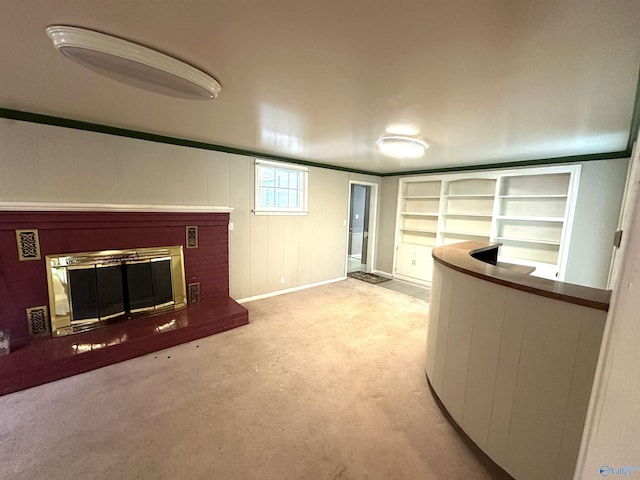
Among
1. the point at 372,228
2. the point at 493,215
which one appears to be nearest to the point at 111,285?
the point at 372,228

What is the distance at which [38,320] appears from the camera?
263 cm

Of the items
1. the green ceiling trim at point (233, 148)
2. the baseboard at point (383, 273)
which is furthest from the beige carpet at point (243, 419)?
the baseboard at point (383, 273)

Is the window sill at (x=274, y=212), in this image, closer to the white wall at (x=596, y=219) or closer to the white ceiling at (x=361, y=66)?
the white ceiling at (x=361, y=66)

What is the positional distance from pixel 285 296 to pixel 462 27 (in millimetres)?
4011

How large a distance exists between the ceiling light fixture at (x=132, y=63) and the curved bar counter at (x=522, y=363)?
207 centimetres

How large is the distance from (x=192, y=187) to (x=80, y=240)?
1.28 metres

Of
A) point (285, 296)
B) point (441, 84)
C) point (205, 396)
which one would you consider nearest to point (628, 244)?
point (441, 84)

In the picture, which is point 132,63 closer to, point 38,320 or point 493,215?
point 38,320

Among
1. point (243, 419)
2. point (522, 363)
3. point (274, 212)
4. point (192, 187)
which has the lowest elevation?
point (243, 419)

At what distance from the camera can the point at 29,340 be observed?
2557mm

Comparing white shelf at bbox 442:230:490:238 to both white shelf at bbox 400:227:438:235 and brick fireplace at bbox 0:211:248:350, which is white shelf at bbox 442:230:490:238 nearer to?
white shelf at bbox 400:227:438:235

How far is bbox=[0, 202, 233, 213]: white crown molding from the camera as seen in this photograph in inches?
95.8

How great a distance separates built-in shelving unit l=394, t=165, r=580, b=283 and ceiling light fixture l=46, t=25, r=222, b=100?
431cm

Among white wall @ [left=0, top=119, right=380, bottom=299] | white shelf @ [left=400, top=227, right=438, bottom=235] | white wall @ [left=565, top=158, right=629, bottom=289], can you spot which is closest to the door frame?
white wall @ [left=0, top=119, right=380, bottom=299]
